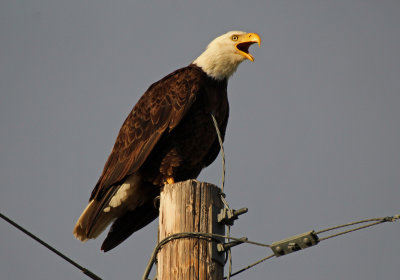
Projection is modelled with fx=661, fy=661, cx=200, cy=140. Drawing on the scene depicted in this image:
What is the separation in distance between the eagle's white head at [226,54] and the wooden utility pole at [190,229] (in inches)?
110

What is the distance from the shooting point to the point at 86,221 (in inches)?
216

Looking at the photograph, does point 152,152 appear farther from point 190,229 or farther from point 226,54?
point 190,229

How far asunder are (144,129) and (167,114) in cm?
26

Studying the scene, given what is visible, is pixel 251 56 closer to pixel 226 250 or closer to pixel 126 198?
pixel 126 198

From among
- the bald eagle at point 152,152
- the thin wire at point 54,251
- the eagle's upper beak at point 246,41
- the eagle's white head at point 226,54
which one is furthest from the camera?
the eagle's upper beak at point 246,41

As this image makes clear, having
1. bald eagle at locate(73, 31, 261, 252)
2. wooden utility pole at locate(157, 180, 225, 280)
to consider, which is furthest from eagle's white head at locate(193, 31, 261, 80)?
wooden utility pole at locate(157, 180, 225, 280)

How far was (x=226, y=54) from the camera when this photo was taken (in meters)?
6.72

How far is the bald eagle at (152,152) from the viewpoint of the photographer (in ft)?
18.4

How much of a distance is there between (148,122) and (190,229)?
248 cm

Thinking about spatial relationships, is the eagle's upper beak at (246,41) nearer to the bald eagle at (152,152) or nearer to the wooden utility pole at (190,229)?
the bald eagle at (152,152)

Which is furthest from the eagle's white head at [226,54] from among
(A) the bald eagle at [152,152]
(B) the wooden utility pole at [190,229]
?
(B) the wooden utility pole at [190,229]

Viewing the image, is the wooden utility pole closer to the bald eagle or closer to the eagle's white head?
the bald eagle

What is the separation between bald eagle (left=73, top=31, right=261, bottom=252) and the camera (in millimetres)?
5617

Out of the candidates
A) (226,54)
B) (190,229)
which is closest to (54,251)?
(190,229)
